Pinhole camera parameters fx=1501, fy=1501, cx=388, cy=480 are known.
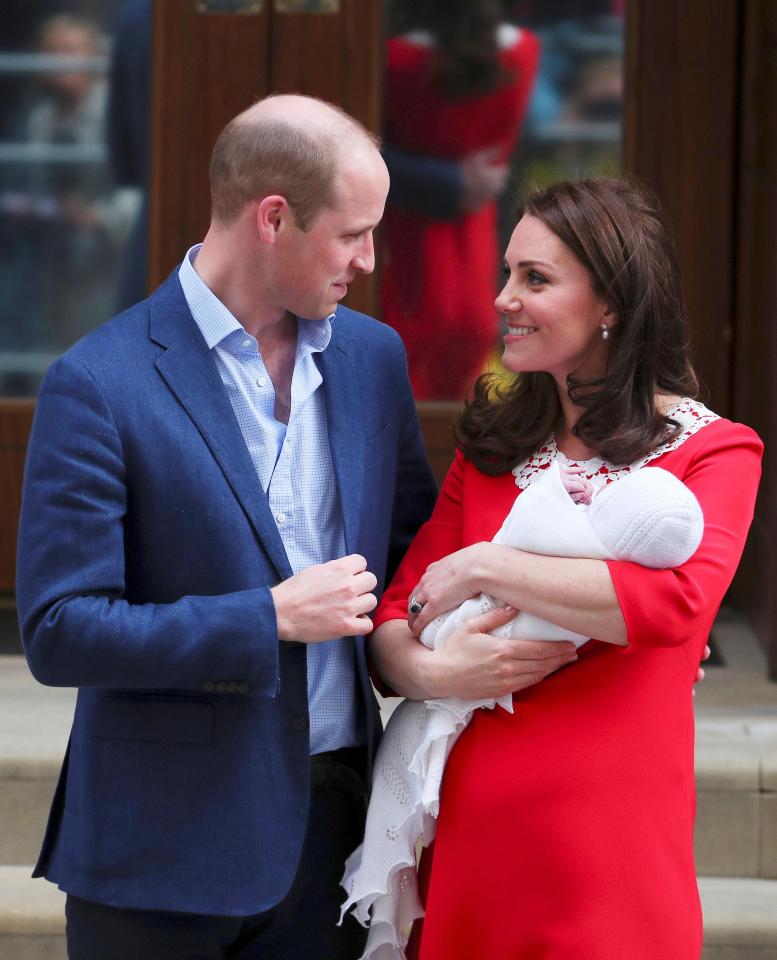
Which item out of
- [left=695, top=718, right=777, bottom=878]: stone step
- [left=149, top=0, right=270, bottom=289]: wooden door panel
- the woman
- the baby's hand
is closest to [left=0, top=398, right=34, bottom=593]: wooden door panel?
[left=149, top=0, right=270, bottom=289]: wooden door panel

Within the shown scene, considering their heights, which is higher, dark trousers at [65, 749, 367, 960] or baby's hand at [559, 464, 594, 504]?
baby's hand at [559, 464, 594, 504]

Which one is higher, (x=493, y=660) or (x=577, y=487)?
(x=577, y=487)

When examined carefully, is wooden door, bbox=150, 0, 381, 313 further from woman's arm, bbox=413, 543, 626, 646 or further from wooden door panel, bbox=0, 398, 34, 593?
woman's arm, bbox=413, 543, 626, 646

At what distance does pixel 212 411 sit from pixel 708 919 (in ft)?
5.81

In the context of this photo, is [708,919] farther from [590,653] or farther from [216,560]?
[216,560]

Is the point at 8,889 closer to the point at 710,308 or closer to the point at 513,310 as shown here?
the point at 513,310

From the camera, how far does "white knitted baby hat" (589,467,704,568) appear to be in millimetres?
1947

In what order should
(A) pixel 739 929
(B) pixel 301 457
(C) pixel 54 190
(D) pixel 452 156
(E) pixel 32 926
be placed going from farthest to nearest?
(C) pixel 54 190 → (D) pixel 452 156 → (E) pixel 32 926 → (A) pixel 739 929 → (B) pixel 301 457

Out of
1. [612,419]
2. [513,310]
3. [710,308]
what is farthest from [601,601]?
[710,308]

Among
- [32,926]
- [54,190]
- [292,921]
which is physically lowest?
[32,926]

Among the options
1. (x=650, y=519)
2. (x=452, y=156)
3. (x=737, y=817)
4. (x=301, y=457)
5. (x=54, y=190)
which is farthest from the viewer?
(x=54, y=190)

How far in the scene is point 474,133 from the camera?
14.2 ft

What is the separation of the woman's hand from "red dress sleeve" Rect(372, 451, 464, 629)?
0.23 feet

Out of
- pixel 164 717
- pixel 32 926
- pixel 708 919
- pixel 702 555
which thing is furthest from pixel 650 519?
pixel 32 926
